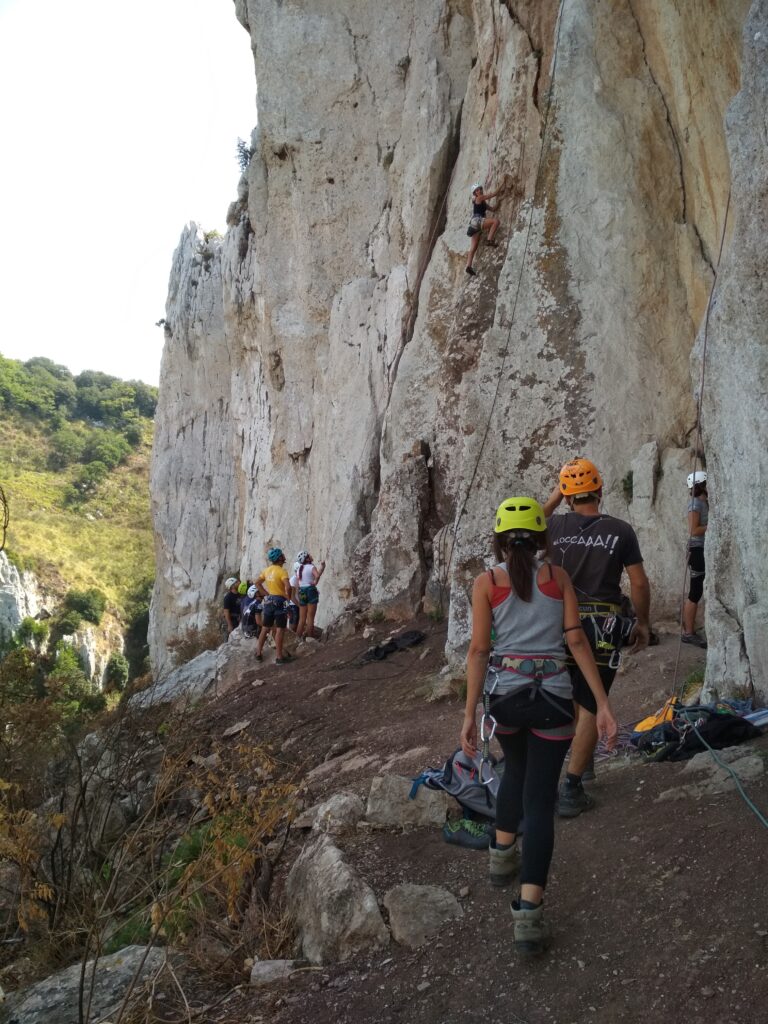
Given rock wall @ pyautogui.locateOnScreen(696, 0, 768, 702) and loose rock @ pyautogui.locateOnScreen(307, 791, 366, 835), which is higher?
rock wall @ pyautogui.locateOnScreen(696, 0, 768, 702)

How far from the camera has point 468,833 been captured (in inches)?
178

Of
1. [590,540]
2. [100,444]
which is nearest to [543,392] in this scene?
[590,540]

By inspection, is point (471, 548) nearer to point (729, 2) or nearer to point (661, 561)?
point (661, 561)

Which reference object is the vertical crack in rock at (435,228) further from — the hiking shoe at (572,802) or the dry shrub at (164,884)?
the hiking shoe at (572,802)

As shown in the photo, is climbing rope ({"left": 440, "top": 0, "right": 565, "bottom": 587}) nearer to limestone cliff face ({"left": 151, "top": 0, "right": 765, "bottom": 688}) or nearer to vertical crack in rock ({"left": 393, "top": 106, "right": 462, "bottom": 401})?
limestone cliff face ({"left": 151, "top": 0, "right": 765, "bottom": 688})

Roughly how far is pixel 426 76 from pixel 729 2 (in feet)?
33.4

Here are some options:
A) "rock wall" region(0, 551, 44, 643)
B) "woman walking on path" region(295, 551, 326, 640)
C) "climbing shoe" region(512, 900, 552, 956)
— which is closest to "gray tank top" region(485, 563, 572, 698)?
"climbing shoe" region(512, 900, 552, 956)

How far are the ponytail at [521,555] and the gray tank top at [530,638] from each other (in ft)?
0.11

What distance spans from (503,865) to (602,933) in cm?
58

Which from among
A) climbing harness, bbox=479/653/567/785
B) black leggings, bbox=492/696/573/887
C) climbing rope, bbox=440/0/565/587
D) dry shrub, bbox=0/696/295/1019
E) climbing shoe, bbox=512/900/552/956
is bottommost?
dry shrub, bbox=0/696/295/1019

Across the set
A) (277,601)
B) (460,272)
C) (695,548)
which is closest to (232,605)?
(277,601)

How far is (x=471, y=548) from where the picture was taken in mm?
9594

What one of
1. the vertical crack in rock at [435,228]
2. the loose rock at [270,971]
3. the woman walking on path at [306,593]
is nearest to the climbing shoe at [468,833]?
the loose rock at [270,971]

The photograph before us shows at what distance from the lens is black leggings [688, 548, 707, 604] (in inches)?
297
